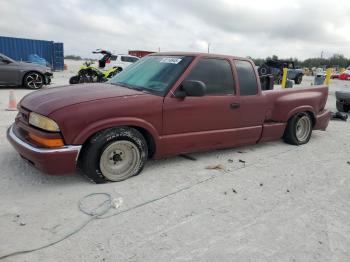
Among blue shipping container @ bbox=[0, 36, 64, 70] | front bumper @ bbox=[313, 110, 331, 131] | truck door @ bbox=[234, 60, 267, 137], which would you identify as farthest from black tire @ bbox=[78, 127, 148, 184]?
blue shipping container @ bbox=[0, 36, 64, 70]

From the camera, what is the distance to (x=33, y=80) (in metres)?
12.6

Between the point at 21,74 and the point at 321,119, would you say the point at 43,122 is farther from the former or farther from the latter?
the point at 21,74

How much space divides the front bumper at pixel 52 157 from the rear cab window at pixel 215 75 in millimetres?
1806

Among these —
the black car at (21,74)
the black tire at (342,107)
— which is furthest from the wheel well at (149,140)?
the black car at (21,74)

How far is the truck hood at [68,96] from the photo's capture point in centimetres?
350

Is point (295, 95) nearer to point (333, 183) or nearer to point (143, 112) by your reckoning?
point (333, 183)

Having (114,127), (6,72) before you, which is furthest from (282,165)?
(6,72)

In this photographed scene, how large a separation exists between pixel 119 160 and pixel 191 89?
1.26 metres

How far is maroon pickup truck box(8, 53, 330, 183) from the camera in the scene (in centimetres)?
341

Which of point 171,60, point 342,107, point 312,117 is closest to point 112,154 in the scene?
point 171,60

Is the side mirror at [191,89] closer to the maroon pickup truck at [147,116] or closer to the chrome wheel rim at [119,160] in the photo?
the maroon pickup truck at [147,116]

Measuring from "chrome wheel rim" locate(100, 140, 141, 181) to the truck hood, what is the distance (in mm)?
594

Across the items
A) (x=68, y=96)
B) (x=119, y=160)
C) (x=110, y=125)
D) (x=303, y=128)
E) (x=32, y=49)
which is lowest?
(x=119, y=160)

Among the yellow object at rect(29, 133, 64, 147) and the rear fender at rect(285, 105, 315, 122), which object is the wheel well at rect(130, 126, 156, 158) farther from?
the rear fender at rect(285, 105, 315, 122)
